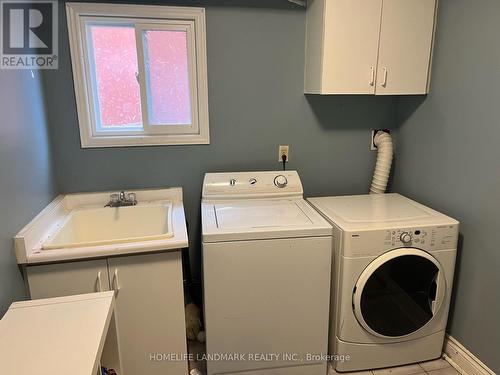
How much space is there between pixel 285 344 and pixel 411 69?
5.59 ft

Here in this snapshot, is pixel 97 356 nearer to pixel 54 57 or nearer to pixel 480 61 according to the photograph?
pixel 54 57

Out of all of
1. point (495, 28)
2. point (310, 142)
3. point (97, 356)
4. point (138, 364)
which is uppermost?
point (495, 28)

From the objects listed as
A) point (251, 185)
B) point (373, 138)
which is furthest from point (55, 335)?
point (373, 138)

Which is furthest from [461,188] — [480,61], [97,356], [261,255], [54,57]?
[54,57]

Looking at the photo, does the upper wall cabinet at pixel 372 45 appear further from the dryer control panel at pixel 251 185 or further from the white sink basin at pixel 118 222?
the white sink basin at pixel 118 222

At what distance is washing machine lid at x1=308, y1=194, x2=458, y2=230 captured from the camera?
1.88m

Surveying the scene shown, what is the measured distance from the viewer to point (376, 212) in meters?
2.04

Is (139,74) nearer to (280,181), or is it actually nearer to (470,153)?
(280,181)

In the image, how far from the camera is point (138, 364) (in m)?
1.84

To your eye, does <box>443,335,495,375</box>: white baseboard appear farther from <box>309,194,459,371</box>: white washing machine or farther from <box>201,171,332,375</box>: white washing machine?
<box>201,171,332,375</box>: white washing machine

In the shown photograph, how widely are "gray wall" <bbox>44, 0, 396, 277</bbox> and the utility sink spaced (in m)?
0.11

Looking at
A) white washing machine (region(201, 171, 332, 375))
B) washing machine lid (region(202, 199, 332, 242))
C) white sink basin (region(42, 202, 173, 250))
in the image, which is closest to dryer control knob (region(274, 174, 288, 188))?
washing machine lid (region(202, 199, 332, 242))

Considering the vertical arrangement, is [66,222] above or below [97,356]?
above

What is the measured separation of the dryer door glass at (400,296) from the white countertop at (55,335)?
1.27 m
